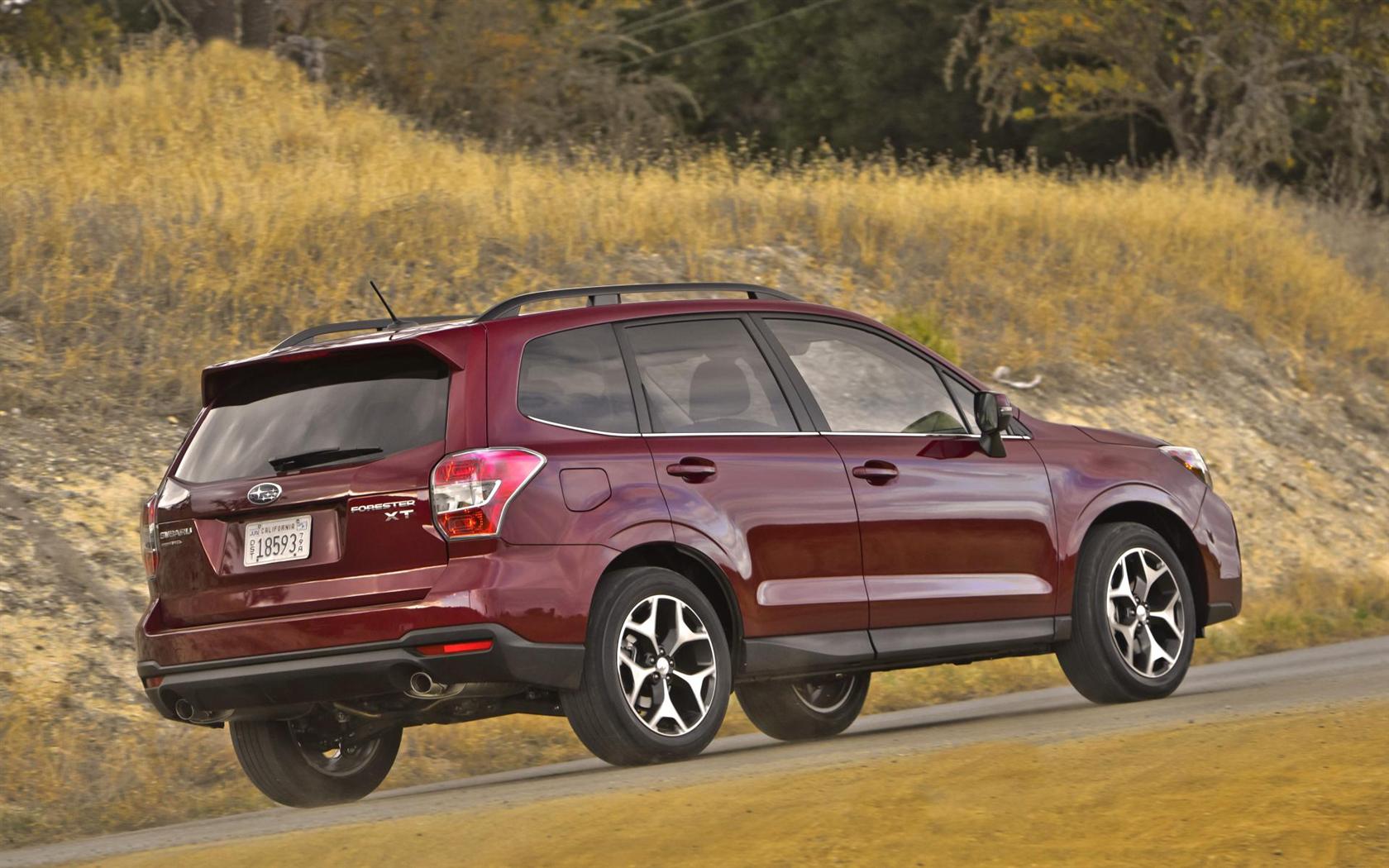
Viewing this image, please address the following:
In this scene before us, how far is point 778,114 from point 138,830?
40.3m

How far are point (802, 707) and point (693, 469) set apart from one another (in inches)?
93.5

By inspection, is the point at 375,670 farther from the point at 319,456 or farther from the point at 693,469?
the point at 693,469

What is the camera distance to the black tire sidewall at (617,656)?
23.9 feet

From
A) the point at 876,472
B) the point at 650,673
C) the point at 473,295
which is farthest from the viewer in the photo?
the point at 473,295

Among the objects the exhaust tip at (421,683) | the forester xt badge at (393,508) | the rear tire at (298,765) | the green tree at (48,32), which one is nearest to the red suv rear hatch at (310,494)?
the forester xt badge at (393,508)

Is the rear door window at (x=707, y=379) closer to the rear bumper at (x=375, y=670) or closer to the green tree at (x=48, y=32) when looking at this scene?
the rear bumper at (x=375, y=670)

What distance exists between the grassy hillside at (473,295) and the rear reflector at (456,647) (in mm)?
2502

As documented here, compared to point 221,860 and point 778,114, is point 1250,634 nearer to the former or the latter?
point 221,860

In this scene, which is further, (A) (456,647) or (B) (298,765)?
(B) (298,765)

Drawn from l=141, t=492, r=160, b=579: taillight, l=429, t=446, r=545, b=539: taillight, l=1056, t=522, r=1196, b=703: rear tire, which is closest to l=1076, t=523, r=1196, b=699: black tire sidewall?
l=1056, t=522, r=1196, b=703: rear tire

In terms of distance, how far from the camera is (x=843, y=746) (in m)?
8.51

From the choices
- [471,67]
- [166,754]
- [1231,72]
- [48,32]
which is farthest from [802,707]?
[1231,72]

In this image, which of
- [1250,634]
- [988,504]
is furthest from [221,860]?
[1250,634]

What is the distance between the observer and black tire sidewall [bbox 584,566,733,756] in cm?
727
